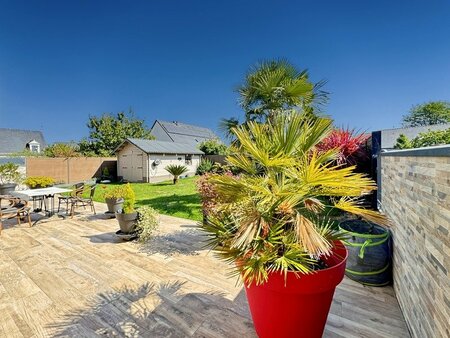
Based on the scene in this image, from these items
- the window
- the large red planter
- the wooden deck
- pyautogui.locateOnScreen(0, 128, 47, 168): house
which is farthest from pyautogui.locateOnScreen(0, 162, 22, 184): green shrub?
pyautogui.locateOnScreen(0, 128, 47, 168): house

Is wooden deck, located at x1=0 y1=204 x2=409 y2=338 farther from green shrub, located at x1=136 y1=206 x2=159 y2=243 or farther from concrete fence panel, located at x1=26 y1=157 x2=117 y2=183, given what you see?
concrete fence panel, located at x1=26 y1=157 x2=117 y2=183

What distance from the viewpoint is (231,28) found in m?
11.1

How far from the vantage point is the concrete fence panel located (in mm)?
13023

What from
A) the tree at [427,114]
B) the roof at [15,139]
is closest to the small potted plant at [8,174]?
the roof at [15,139]

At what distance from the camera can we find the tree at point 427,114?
19.3 metres

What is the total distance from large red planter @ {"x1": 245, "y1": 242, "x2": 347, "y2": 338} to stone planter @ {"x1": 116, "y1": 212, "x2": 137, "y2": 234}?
3410 millimetres

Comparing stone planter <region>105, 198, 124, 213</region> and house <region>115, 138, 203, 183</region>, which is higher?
house <region>115, 138, 203, 183</region>

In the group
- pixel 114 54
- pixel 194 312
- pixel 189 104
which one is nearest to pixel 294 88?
pixel 194 312

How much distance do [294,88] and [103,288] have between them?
16.1ft

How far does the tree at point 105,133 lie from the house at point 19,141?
5.85 m

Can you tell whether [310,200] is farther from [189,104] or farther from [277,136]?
[189,104]

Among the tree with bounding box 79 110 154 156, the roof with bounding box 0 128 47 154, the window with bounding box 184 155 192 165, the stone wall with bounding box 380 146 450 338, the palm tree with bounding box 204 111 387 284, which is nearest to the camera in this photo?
the stone wall with bounding box 380 146 450 338

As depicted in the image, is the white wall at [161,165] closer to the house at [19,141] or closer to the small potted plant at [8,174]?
the small potted plant at [8,174]

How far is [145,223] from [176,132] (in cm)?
2738
